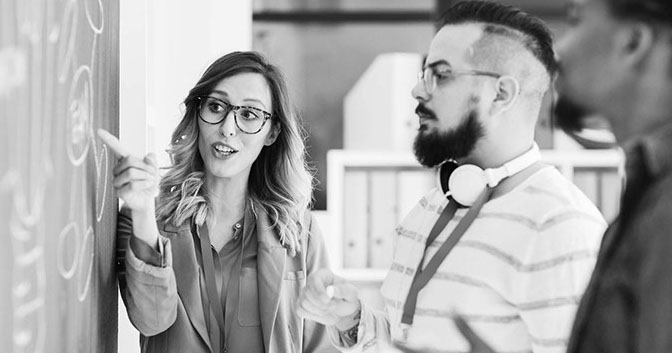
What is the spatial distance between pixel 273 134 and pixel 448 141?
647 millimetres

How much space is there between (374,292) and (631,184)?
3.32 meters

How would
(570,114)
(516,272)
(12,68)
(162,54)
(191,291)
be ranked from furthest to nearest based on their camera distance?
1. (162,54)
2. (191,291)
3. (516,272)
4. (12,68)
5. (570,114)

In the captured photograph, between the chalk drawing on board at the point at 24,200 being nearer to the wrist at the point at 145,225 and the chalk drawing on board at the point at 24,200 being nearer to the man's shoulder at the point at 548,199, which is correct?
the wrist at the point at 145,225

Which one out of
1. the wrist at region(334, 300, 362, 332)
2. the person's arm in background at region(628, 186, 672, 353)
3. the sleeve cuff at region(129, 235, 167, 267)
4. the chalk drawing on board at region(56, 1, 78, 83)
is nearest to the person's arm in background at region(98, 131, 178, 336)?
the sleeve cuff at region(129, 235, 167, 267)

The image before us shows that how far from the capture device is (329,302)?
5.19 feet

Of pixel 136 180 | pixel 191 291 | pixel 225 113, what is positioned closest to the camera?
pixel 136 180

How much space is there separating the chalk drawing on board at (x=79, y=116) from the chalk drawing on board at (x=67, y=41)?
4 cm

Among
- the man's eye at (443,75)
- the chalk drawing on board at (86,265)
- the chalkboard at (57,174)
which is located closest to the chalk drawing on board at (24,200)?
the chalkboard at (57,174)

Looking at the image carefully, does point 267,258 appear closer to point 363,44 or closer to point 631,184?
point 631,184

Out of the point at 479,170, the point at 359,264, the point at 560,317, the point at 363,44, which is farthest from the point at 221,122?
the point at 363,44

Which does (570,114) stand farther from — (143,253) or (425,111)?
(143,253)

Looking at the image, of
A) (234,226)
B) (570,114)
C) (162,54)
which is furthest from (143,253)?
(162,54)

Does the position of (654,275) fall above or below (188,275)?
above

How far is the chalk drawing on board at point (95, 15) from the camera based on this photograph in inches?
56.5
